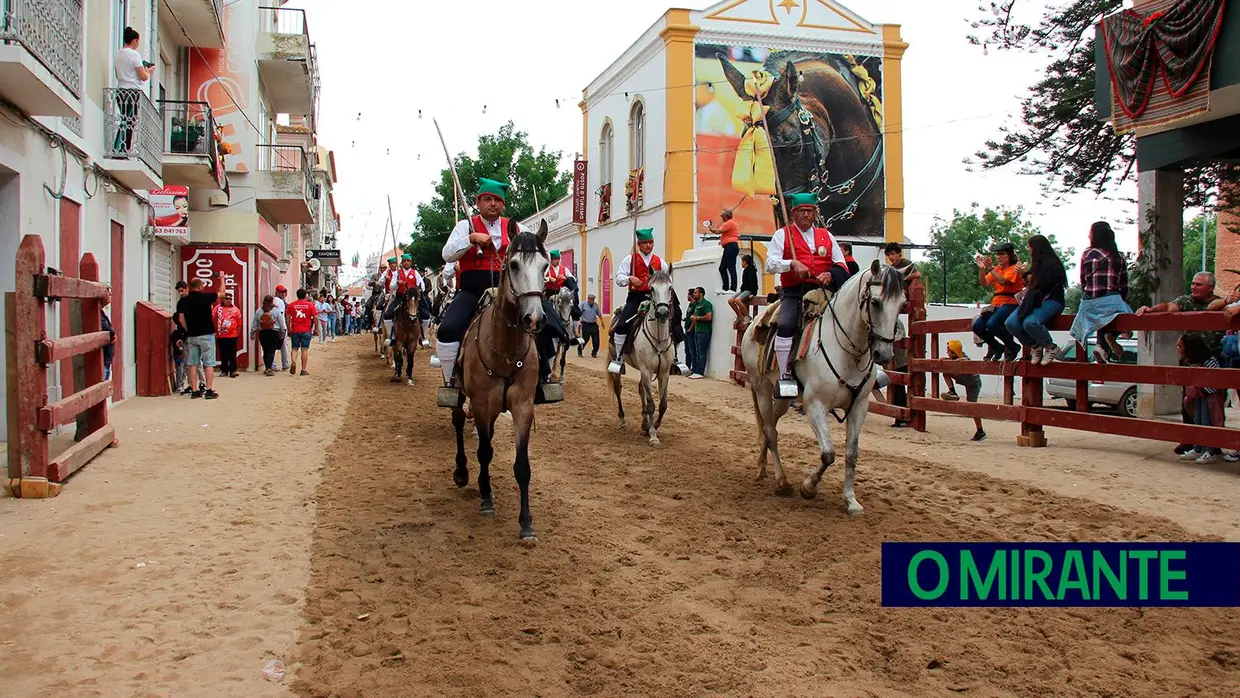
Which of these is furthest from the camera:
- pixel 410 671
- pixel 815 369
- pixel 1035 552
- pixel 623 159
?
pixel 623 159

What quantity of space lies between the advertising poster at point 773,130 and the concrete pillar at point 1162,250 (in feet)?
51.9

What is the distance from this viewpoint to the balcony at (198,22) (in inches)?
719

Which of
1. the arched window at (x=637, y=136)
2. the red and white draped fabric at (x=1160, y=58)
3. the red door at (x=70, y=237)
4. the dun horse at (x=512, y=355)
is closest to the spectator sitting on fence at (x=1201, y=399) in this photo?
the red and white draped fabric at (x=1160, y=58)

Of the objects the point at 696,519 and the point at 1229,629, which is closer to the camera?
the point at 1229,629

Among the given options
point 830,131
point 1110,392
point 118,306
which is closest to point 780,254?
point 1110,392

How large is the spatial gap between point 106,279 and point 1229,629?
1436cm

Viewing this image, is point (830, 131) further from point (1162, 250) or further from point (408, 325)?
point (1162, 250)

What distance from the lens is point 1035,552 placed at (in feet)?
8.05

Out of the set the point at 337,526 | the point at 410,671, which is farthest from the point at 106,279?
the point at 410,671

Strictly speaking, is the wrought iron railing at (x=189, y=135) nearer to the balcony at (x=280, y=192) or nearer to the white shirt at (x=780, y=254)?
the balcony at (x=280, y=192)

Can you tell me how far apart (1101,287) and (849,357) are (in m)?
4.12

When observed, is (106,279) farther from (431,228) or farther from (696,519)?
(431,228)

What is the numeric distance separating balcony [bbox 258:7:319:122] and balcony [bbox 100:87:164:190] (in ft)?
30.9

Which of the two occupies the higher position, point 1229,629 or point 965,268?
point 965,268
